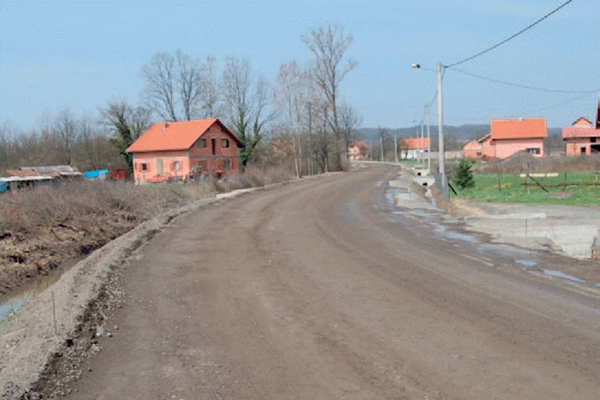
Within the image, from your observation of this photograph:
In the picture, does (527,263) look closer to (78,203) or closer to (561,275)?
(561,275)

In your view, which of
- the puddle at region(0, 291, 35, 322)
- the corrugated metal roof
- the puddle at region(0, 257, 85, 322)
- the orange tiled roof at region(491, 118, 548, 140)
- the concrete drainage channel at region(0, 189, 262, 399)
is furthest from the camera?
the orange tiled roof at region(491, 118, 548, 140)

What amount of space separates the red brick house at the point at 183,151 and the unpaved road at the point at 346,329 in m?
54.7

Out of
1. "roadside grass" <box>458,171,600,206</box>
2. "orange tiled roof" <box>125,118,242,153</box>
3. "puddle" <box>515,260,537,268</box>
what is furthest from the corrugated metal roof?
"puddle" <box>515,260,537,268</box>

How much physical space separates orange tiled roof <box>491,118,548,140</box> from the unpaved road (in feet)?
275

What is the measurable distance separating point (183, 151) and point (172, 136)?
3786 mm

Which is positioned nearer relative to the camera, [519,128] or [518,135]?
[518,135]

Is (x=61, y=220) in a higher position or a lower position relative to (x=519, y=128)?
lower

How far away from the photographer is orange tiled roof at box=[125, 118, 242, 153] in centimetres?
6919

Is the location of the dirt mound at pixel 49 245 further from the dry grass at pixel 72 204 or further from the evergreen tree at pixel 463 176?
the evergreen tree at pixel 463 176

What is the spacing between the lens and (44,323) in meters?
8.72

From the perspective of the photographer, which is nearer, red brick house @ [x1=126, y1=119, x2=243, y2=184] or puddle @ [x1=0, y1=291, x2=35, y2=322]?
puddle @ [x1=0, y1=291, x2=35, y2=322]

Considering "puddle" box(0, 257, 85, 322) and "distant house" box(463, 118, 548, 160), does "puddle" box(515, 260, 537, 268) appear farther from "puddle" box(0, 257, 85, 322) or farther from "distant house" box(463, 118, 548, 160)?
"distant house" box(463, 118, 548, 160)

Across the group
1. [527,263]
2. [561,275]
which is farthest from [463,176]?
[561,275]

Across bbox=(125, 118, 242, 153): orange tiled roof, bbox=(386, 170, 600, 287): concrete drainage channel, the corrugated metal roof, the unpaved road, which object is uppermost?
bbox=(125, 118, 242, 153): orange tiled roof
